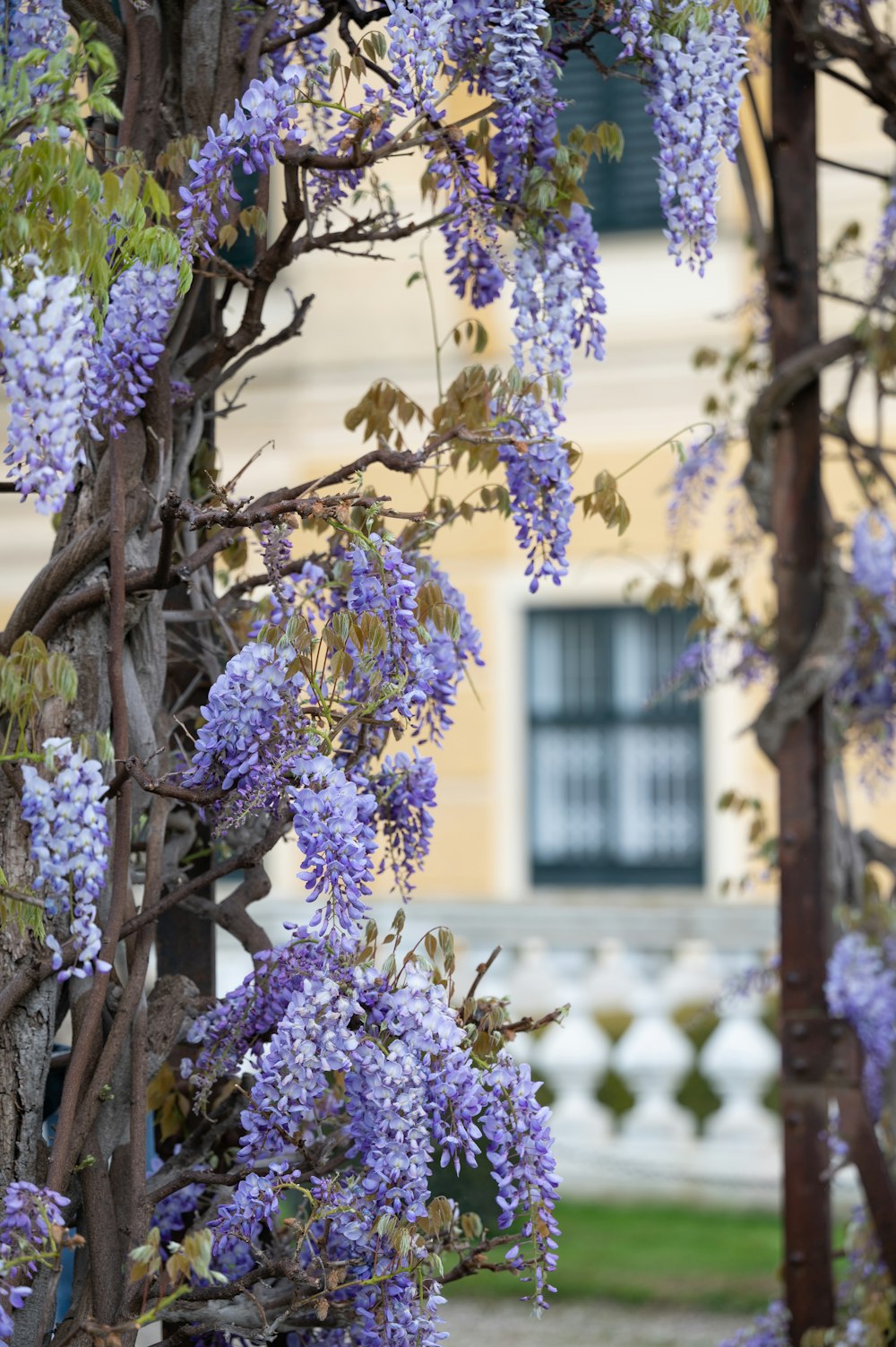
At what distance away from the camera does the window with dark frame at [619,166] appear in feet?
25.5

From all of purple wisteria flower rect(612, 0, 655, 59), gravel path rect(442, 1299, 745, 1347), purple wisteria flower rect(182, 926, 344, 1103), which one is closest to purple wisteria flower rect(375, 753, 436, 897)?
purple wisteria flower rect(182, 926, 344, 1103)

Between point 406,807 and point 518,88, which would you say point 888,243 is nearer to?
point 518,88

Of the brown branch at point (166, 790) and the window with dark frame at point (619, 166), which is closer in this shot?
the brown branch at point (166, 790)

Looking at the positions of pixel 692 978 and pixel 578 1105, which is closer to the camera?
pixel 578 1105

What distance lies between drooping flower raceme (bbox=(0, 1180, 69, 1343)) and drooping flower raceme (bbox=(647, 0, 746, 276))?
107cm

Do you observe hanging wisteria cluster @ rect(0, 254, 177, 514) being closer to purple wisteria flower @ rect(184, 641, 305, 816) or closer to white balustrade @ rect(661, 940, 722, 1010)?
purple wisteria flower @ rect(184, 641, 305, 816)

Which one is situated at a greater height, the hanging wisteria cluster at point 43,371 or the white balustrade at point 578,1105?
the hanging wisteria cluster at point 43,371

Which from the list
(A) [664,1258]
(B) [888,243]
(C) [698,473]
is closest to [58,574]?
(B) [888,243]

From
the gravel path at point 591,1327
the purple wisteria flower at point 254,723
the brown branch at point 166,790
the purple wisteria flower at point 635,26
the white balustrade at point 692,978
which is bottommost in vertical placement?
the gravel path at point 591,1327

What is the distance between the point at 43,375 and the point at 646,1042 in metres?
5.04

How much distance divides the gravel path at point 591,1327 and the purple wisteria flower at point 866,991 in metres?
1.66

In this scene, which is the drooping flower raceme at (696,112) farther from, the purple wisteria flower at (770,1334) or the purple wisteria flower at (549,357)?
the purple wisteria flower at (770,1334)

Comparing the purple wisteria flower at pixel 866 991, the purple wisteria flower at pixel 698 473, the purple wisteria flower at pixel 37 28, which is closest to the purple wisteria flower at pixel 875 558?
the purple wisteria flower at pixel 698 473

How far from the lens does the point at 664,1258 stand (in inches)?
202
